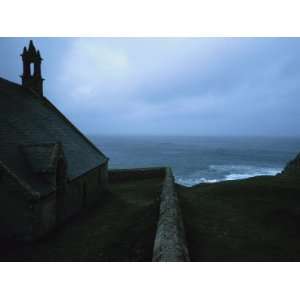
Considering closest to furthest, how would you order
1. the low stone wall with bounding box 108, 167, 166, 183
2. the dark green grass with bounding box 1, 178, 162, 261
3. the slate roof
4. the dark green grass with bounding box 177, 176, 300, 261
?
1. the dark green grass with bounding box 177, 176, 300, 261
2. the dark green grass with bounding box 1, 178, 162, 261
3. the slate roof
4. the low stone wall with bounding box 108, 167, 166, 183

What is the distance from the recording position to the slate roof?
1390 cm

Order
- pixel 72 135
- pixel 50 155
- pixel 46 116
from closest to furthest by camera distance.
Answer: pixel 50 155 → pixel 46 116 → pixel 72 135

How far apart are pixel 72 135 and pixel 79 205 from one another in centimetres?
706

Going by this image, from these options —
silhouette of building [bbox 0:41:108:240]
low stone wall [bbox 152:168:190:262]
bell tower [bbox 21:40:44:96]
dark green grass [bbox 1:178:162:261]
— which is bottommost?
dark green grass [bbox 1:178:162:261]

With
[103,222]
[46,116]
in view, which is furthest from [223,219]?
[46,116]

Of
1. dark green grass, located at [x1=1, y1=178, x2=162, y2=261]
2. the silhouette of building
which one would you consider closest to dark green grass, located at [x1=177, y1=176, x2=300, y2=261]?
dark green grass, located at [x1=1, y1=178, x2=162, y2=261]

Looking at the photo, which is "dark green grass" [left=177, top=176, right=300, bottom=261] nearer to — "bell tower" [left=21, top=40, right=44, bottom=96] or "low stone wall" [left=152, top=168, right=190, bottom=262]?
"low stone wall" [left=152, top=168, right=190, bottom=262]

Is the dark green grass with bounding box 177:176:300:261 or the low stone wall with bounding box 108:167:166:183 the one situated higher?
the low stone wall with bounding box 108:167:166:183

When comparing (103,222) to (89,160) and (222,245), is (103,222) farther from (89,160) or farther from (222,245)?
(222,245)

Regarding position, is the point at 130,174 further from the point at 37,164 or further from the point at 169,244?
the point at 169,244

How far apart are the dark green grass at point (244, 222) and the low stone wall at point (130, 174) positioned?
446 inches

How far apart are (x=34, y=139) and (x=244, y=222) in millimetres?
14761

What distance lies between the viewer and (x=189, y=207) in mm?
18797

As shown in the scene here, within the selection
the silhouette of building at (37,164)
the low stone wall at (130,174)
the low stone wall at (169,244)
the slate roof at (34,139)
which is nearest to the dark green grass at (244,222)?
the low stone wall at (169,244)
